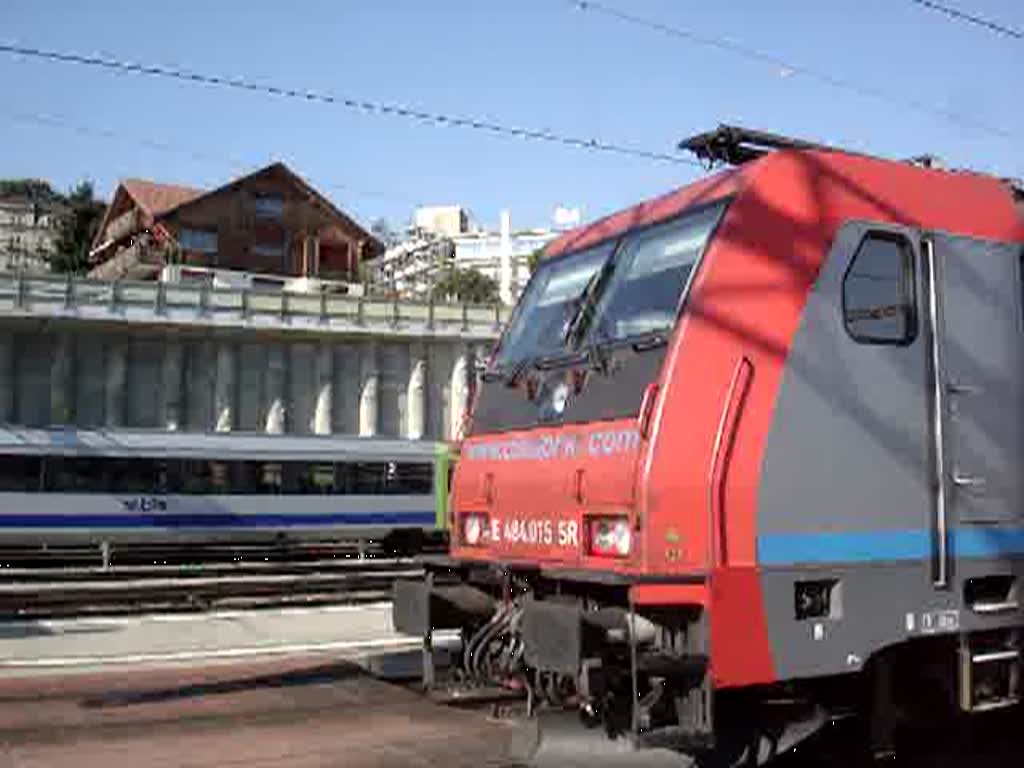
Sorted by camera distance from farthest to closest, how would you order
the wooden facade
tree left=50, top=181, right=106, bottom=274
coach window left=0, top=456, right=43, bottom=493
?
tree left=50, top=181, right=106, bottom=274, the wooden facade, coach window left=0, top=456, right=43, bottom=493

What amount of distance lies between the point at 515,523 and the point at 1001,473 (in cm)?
264

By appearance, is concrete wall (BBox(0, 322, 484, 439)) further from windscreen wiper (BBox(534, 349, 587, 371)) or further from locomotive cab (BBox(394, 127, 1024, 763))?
locomotive cab (BBox(394, 127, 1024, 763))

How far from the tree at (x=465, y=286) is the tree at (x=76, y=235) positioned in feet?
76.9

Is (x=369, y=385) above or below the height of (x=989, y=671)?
above

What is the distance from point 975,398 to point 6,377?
33984 mm

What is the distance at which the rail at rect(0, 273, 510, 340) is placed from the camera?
34.4 m

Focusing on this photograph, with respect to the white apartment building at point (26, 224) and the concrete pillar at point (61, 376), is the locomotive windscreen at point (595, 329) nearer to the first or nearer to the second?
the concrete pillar at point (61, 376)

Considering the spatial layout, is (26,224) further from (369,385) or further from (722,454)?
(722,454)

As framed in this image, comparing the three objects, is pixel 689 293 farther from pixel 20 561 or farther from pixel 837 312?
pixel 20 561

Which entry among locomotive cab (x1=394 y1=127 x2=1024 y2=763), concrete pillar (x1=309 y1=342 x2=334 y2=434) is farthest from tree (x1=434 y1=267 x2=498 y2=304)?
locomotive cab (x1=394 y1=127 x2=1024 y2=763)

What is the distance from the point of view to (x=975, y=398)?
20.6 feet

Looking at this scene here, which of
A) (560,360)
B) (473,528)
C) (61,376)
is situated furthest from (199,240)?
(560,360)

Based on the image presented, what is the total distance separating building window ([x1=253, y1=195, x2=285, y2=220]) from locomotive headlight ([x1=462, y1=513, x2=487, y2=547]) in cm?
6358

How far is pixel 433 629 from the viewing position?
6.90m
